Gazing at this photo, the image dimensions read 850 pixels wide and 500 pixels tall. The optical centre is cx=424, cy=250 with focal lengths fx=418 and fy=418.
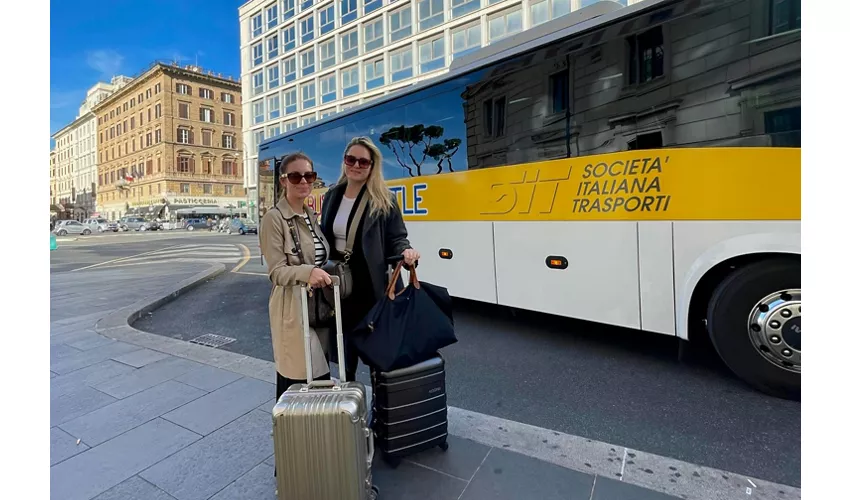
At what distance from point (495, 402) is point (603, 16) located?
12.4 feet

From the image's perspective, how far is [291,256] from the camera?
225 centimetres

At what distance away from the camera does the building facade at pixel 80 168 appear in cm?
6962

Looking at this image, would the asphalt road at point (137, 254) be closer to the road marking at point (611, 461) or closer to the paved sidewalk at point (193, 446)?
the paved sidewalk at point (193, 446)

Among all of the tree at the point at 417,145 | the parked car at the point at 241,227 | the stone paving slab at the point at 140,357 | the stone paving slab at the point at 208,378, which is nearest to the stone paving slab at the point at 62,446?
the stone paving slab at the point at 208,378

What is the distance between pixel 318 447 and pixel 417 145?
4.68 metres

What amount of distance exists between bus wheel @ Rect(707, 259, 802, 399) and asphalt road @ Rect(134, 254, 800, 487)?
19cm

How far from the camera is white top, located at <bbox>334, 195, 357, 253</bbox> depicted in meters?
2.62

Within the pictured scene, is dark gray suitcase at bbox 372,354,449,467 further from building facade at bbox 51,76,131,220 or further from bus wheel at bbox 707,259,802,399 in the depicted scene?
building facade at bbox 51,76,131,220

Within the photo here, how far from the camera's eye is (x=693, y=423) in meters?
2.99

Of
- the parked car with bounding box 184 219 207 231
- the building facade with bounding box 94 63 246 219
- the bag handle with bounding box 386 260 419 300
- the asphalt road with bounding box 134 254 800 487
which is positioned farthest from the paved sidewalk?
the building facade with bounding box 94 63 246 219

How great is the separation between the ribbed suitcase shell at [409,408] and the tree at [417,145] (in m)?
3.54

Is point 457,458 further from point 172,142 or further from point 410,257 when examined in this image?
point 172,142

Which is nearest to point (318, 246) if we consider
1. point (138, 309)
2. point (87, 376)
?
point (87, 376)
